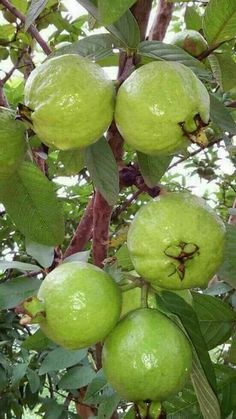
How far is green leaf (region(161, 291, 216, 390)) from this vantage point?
2.59 feet

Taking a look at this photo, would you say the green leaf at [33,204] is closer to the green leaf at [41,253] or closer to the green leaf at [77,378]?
the green leaf at [41,253]

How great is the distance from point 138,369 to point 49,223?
0.33 metres

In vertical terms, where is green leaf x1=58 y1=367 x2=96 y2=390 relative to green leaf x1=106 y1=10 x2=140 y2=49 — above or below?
below

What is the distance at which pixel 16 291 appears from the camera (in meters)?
1.36

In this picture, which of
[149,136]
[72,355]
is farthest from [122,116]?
[72,355]

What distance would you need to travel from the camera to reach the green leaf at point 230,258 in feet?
3.35

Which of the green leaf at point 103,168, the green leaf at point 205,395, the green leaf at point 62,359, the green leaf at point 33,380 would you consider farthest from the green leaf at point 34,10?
the green leaf at point 33,380

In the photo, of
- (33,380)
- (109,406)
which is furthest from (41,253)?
(33,380)

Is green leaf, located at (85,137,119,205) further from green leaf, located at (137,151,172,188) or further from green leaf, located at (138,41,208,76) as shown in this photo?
green leaf, located at (138,41,208,76)

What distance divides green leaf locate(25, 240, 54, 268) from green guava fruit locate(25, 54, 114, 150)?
607mm

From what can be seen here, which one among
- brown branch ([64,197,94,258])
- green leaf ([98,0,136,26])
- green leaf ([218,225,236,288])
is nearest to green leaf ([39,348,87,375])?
brown branch ([64,197,94,258])

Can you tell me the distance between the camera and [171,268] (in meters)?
0.78

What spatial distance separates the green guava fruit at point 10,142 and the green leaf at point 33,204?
8 centimetres

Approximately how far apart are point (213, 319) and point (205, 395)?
0.31m
